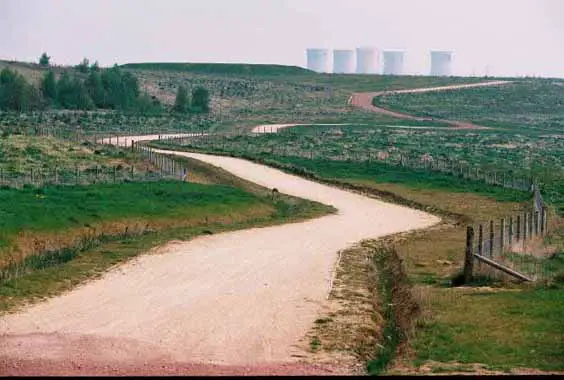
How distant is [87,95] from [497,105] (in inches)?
2599

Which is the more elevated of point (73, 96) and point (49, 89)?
point (49, 89)

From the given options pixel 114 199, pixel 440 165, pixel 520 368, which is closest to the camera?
pixel 520 368

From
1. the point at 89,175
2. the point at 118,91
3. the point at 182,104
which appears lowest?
the point at 182,104

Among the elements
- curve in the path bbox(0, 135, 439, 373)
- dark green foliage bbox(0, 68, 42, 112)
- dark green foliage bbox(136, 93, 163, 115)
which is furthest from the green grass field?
dark green foliage bbox(136, 93, 163, 115)

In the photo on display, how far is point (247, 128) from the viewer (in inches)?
4013

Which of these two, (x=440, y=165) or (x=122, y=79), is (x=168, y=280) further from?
(x=122, y=79)

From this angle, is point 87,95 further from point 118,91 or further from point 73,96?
point 118,91

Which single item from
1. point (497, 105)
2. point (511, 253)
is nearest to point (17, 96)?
point (497, 105)

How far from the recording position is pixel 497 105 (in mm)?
147250

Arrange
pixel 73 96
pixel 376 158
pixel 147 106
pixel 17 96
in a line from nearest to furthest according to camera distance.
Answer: pixel 376 158 → pixel 17 96 → pixel 73 96 → pixel 147 106

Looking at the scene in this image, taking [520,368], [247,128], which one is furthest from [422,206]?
[247,128]

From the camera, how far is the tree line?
106 m

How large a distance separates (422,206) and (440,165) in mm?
20368

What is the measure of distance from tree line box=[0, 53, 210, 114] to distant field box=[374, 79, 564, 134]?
114 feet
